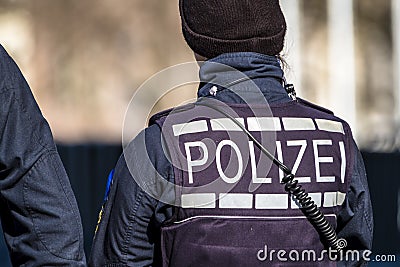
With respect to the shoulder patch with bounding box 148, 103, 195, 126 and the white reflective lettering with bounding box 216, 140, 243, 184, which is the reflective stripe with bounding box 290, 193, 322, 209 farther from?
the shoulder patch with bounding box 148, 103, 195, 126

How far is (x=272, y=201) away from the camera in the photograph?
2.40 m

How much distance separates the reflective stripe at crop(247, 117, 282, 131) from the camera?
2.42 meters

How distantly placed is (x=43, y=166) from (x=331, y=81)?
27.6 ft

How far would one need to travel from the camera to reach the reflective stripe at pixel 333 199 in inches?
96.8

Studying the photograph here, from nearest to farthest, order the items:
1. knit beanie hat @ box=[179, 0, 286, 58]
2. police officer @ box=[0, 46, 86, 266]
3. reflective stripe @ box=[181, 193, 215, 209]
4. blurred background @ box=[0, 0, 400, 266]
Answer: police officer @ box=[0, 46, 86, 266] < reflective stripe @ box=[181, 193, 215, 209] < knit beanie hat @ box=[179, 0, 286, 58] < blurred background @ box=[0, 0, 400, 266]

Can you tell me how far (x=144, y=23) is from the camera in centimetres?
983

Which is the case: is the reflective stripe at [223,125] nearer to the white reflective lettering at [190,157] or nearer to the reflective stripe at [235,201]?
the white reflective lettering at [190,157]

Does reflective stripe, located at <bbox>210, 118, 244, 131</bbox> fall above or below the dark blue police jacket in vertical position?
above

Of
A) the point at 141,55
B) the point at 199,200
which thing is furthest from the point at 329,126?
the point at 141,55

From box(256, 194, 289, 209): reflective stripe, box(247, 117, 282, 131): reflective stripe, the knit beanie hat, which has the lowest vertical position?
box(256, 194, 289, 209): reflective stripe

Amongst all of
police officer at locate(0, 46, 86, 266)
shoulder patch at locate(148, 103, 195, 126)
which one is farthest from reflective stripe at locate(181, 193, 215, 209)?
police officer at locate(0, 46, 86, 266)

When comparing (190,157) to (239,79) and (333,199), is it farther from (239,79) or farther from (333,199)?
(333,199)

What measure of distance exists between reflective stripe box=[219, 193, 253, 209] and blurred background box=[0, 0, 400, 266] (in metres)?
6.52

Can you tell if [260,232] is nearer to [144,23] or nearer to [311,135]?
[311,135]
